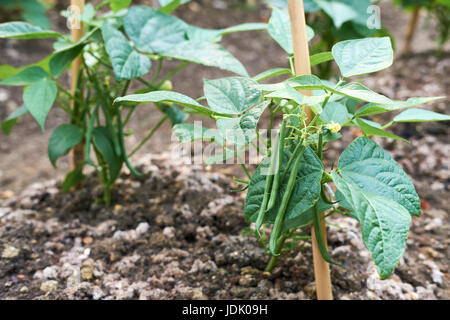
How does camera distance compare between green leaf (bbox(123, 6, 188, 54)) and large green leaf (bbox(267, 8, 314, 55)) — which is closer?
large green leaf (bbox(267, 8, 314, 55))

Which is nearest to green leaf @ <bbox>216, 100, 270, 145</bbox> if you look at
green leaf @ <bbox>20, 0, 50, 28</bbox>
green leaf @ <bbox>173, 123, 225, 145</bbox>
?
green leaf @ <bbox>173, 123, 225, 145</bbox>

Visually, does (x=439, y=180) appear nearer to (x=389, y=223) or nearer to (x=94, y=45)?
(x=389, y=223)

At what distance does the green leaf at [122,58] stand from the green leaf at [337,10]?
813mm

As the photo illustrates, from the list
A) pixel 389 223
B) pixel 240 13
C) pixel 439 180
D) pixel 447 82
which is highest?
pixel 240 13

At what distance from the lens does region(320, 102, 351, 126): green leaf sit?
738 millimetres

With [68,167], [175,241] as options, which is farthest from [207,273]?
[68,167]

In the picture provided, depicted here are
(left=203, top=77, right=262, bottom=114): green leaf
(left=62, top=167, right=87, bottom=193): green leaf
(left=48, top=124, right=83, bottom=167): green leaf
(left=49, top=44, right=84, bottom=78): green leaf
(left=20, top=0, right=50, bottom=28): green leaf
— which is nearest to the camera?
(left=203, top=77, right=262, bottom=114): green leaf

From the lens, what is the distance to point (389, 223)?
56 cm

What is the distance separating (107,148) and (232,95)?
50 centimetres

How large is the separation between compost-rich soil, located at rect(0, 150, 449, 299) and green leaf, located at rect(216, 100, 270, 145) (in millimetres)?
350

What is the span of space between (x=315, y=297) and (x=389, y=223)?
39 cm

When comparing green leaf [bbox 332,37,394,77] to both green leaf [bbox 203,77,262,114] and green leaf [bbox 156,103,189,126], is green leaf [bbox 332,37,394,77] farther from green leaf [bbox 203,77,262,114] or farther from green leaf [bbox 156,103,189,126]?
green leaf [bbox 156,103,189,126]

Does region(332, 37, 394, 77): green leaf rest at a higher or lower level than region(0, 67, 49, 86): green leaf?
lower

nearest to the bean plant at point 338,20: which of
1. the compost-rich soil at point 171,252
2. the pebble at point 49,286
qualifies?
the compost-rich soil at point 171,252
